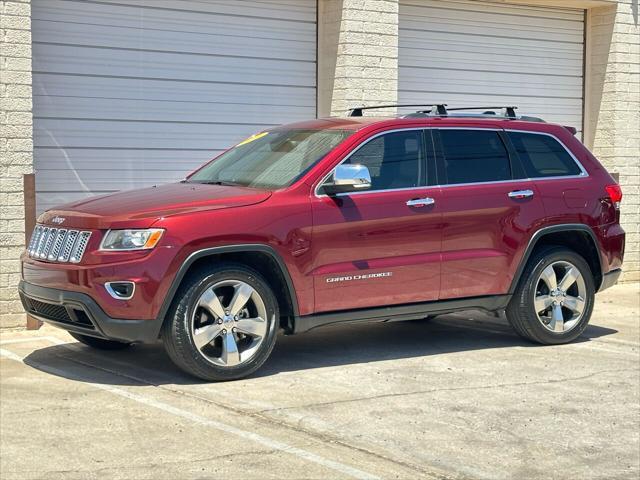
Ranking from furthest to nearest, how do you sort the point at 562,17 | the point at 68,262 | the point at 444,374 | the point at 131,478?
the point at 562,17
the point at 444,374
the point at 68,262
the point at 131,478

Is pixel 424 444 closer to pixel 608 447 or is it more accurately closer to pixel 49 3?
pixel 608 447

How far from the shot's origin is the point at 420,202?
8250 millimetres

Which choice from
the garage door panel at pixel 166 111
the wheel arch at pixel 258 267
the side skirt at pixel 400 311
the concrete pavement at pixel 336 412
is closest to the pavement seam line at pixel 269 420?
the concrete pavement at pixel 336 412

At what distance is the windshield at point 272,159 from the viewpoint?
26.5ft

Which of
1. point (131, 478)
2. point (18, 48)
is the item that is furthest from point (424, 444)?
point (18, 48)

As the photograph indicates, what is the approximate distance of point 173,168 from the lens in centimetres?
1109

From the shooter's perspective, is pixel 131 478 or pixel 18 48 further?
pixel 18 48

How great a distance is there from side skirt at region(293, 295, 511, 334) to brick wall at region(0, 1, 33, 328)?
3147 mm

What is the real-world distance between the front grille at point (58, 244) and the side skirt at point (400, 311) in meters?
1.61

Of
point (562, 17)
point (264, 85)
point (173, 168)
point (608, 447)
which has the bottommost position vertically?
point (608, 447)

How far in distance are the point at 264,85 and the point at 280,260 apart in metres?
4.39

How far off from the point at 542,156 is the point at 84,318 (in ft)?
13.4

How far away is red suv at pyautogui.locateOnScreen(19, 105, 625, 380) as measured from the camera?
23.9 ft

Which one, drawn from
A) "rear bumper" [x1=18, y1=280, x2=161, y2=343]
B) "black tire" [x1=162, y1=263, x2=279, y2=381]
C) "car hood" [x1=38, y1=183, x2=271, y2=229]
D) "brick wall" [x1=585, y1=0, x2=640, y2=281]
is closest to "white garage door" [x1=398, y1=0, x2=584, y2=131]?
"brick wall" [x1=585, y1=0, x2=640, y2=281]
